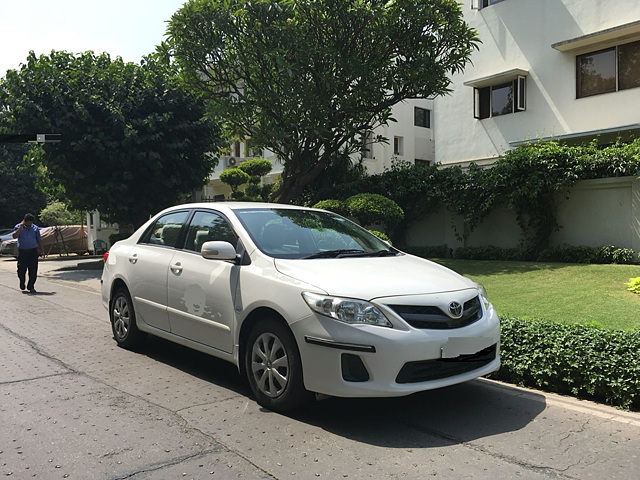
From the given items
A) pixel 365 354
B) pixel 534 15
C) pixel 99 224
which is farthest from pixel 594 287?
pixel 99 224

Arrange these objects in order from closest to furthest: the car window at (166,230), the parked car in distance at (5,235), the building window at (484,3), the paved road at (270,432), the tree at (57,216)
A: 1. the paved road at (270,432)
2. the car window at (166,230)
3. the building window at (484,3)
4. the parked car in distance at (5,235)
5. the tree at (57,216)

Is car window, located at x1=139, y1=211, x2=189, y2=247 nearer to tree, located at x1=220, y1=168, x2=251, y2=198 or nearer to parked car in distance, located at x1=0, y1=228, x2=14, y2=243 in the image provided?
tree, located at x1=220, y1=168, x2=251, y2=198

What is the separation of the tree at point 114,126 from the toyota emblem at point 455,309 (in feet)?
45.6

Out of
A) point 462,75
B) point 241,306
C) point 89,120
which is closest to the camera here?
point 241,306

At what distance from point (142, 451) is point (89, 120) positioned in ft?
47.7

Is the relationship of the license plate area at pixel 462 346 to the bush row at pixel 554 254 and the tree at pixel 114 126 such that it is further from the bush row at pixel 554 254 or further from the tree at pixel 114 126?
the tree at pixel 114 126

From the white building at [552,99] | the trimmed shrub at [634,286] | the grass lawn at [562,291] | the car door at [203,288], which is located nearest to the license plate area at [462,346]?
the car door at [203,288]

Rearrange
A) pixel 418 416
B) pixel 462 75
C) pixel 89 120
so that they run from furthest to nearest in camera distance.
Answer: pixel 462 75 < pixel 89 120 < pixel 418 416

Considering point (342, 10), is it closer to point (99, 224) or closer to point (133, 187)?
point (133, 187)

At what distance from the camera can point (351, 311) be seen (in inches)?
158

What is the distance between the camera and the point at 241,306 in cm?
467

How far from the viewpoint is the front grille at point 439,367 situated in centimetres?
398

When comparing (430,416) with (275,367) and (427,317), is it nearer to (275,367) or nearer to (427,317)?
(427,317)

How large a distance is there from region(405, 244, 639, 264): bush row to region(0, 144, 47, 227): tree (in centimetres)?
3232
